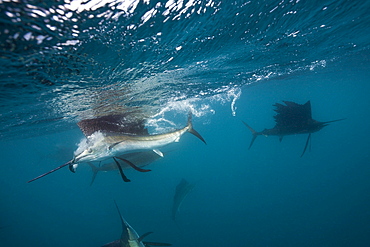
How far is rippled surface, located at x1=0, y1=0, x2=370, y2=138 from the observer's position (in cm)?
323

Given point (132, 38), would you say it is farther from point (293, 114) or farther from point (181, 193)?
point (181, 193)

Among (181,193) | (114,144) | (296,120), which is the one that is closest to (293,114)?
(296,120)

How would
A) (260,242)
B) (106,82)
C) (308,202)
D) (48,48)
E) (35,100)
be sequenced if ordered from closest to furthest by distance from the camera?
(48,48) → (106,82) → (35,100) → (260,242) → (308,202)

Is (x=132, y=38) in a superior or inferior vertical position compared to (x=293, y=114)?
superior

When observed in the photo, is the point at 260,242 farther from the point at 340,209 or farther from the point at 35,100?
the point at 35,100

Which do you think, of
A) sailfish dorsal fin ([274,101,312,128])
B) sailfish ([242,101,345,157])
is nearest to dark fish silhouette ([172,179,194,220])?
sailfish ([242,101,345,157])

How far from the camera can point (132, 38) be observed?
443 cm

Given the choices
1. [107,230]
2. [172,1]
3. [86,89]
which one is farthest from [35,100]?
[107,230]

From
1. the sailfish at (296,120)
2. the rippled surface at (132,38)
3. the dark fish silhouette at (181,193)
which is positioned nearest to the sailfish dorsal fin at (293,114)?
the sailfish at (296,120)

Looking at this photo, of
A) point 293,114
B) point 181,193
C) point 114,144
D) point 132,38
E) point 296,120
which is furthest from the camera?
point 181,193

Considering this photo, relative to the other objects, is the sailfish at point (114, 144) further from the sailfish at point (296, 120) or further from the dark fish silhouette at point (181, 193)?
the dark fish silhouette at point (181, 193)

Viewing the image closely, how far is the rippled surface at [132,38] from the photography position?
323cm

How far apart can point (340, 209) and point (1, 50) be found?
30.3m

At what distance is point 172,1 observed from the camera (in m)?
3.53
